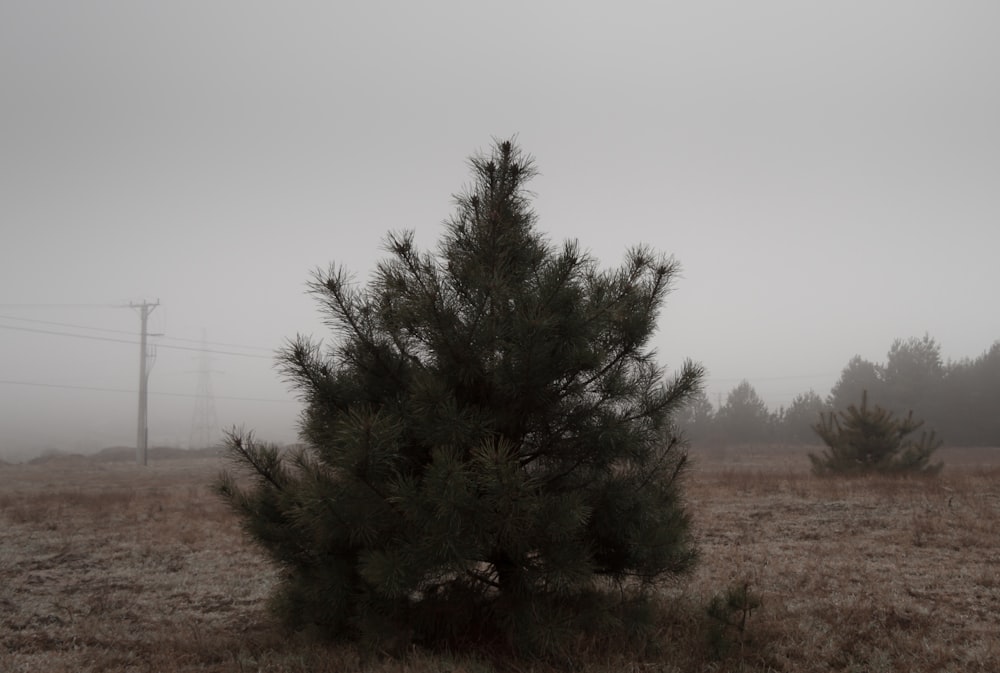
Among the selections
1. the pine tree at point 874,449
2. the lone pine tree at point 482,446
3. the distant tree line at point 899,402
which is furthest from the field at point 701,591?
the distant tree line at point 899,402

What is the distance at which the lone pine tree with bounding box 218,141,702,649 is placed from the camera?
4758 mm

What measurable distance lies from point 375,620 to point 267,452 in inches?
68.7

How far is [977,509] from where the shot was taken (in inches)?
497

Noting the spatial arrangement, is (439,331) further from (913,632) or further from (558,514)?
(913,632)

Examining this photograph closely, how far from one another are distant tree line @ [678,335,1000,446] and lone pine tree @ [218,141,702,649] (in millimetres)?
47668

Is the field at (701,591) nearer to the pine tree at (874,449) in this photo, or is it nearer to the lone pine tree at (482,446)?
the lone pine tree at (482,446)

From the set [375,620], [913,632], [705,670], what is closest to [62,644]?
[375,620]

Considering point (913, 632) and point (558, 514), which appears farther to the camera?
point (913, 632)

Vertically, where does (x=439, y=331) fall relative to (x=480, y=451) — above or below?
above

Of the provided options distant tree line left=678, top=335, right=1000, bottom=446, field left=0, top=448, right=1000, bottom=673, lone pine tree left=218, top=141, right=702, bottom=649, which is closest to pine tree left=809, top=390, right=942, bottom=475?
field left=0, top=448, right=1000, bottom=673

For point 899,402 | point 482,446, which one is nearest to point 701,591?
point 482,446

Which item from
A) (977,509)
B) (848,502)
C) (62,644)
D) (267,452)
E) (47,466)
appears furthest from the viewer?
(47,466)

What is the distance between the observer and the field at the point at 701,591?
17.5 ft

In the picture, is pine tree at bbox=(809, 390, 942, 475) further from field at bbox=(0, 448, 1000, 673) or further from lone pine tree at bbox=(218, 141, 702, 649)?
lone pine tree at bbox=(218, 141, 702, 649)
